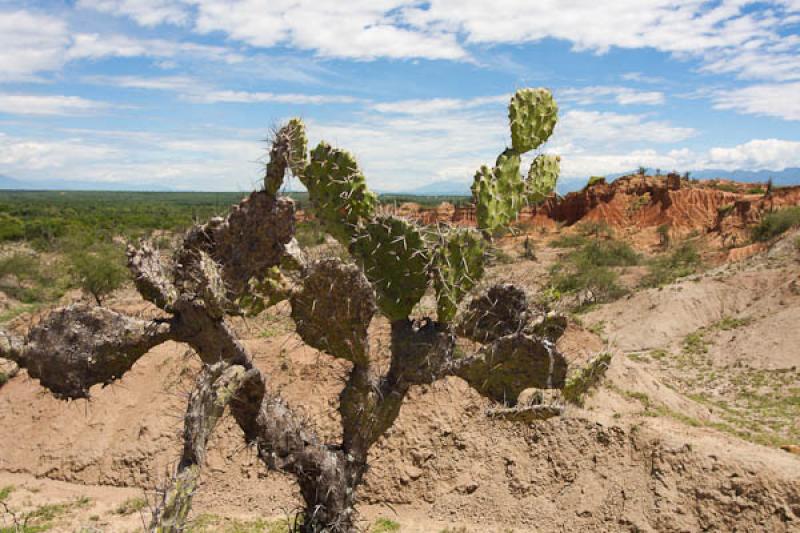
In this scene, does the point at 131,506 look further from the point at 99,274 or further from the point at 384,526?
the point at 99,274

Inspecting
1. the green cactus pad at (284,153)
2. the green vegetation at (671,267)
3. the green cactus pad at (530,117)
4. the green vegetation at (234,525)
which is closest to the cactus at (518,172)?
the green cactus pad at (530,117)

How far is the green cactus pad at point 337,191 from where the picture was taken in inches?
147

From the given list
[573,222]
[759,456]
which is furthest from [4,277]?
[573,222]

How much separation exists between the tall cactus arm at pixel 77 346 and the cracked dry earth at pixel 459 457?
41.5 inches

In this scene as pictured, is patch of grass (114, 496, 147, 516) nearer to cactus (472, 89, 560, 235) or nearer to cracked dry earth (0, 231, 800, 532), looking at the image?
cracked dry earth (0, 231, 800, 532)

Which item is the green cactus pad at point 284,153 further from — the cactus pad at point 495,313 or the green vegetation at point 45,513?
the green vegetation at point 45,513

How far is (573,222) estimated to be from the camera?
40.5 meters

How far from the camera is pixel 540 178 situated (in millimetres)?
4289

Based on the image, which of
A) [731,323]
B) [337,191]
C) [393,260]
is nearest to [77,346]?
[337,191]

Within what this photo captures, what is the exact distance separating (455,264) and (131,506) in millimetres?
5260

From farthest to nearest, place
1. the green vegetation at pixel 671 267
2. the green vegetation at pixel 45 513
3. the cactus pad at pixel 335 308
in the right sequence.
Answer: the green vegetation at pixel 671 267
the green vegetation at pixel 45 513
the cactus pad at pixel 335 308

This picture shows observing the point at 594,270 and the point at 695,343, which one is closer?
the point at 695,343

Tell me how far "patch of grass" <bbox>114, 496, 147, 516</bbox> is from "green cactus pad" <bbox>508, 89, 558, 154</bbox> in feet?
18.7

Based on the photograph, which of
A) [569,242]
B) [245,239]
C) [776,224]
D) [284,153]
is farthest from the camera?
[569,242]
